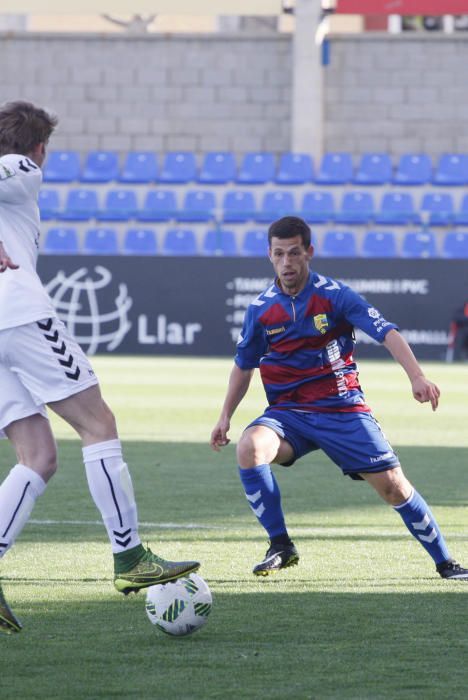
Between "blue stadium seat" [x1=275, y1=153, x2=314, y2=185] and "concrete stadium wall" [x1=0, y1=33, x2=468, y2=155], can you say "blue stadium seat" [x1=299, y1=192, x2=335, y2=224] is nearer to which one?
"blue stadium seat" [x1=275, y1=153, x2=314, y2=185]

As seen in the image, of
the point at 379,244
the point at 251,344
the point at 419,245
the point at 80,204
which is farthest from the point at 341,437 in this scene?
the point at 80,204

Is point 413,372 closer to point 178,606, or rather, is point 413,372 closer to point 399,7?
point 178,606

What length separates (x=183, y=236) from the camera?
78.5ft

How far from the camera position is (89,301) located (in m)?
21.8

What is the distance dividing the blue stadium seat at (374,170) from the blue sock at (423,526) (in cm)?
2017

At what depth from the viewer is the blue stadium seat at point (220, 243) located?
23566 mm

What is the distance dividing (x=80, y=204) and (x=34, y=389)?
20776 millimetres

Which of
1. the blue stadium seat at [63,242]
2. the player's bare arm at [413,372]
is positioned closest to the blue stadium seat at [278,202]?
the blue stadium seat at [63,242]

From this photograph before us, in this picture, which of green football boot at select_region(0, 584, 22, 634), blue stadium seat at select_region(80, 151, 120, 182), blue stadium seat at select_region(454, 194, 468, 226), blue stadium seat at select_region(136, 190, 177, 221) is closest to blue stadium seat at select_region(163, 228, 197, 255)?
blue stadium seat at select_region(136, 190, 177, 221)

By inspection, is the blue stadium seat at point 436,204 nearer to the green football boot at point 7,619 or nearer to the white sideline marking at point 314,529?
the white sideline marking at point 314,529

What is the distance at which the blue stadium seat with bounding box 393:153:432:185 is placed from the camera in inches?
990

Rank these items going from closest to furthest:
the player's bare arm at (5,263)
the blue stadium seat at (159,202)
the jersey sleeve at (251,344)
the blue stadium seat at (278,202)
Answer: the player's bare arm at (5,263) → the jersey sleeve at (251,344) → the blue stadium seat at (278,202) → the blue stadium seat at (159,202)

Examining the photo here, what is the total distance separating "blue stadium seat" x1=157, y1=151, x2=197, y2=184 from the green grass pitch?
15.8 m

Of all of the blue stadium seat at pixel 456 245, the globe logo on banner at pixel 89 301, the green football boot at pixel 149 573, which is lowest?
the globe logo on banner at pixel 89 301
